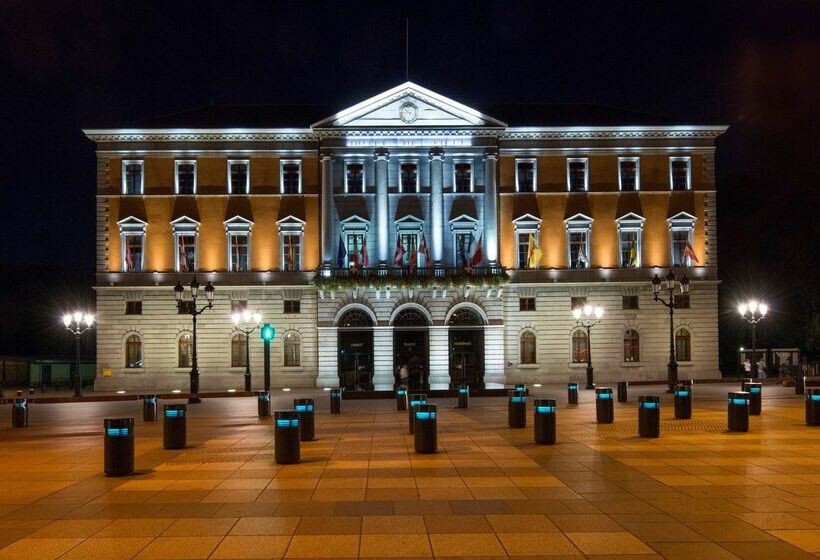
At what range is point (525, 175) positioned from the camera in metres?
59.3

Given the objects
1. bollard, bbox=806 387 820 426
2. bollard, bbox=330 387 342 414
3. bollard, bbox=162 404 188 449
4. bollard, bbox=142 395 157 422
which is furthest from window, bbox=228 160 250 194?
bollard, bbox=806 387 820 426

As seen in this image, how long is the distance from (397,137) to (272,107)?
12345 mm

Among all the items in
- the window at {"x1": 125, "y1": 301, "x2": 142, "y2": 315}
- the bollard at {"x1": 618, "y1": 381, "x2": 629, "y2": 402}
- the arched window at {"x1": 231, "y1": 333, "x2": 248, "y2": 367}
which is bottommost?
the bollard at {"x1": 618, "y1": 381, "x2": 629, "y2": 402}

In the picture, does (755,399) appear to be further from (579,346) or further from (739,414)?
(579,346)

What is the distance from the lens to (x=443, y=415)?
31.6 m

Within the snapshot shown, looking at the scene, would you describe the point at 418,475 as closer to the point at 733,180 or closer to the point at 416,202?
the point at 416,202

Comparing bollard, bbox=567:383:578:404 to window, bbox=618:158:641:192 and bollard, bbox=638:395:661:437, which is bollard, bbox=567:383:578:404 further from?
window, bbox=618:158:641:192

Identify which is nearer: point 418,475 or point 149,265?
point 418,475

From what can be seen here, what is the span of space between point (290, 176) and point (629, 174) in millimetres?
22944

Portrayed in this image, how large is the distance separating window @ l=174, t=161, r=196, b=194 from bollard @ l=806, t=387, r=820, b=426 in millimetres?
43064

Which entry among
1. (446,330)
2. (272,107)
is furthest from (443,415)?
(272,107)

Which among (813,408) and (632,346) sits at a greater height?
(632,346)

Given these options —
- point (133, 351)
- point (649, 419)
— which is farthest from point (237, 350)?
point (649, 419)

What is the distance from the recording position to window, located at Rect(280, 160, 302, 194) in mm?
58719
